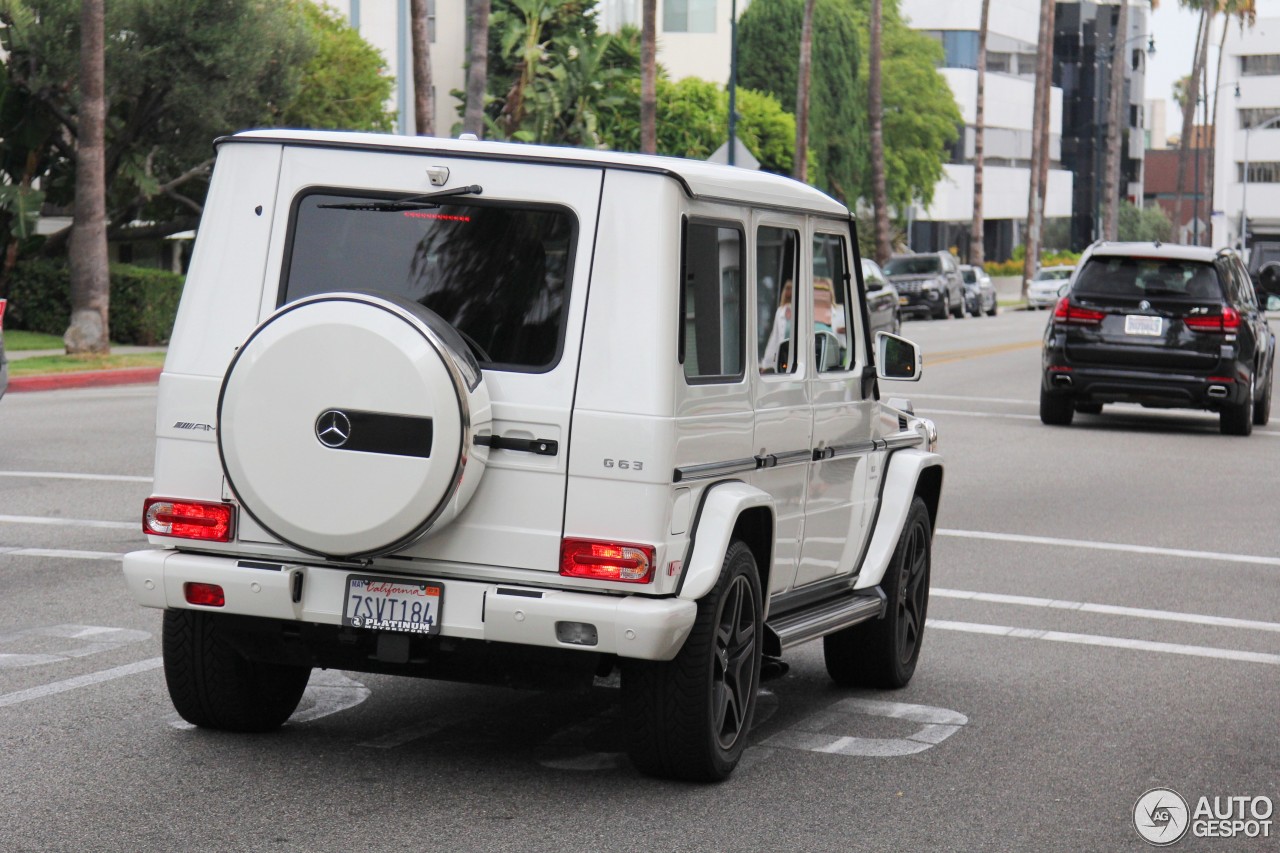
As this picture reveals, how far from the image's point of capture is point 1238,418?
2108cm

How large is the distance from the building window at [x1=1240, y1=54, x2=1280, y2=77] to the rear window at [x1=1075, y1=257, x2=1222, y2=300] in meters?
120

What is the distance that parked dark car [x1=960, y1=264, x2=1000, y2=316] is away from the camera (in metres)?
58.8

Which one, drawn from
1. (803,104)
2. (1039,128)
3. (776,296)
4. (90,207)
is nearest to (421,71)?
(90,207)

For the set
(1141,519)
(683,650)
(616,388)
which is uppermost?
(616,388)

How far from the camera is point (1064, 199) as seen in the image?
119 meters

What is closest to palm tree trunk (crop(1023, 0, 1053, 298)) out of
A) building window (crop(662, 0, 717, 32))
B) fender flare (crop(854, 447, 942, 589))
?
building window (crop(662, 0, 717, 32))

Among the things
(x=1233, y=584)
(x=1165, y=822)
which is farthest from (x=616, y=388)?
(x=1233, y=584)

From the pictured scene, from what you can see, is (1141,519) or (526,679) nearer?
(526,679)

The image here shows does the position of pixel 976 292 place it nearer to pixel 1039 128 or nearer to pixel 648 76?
pixel 648 76

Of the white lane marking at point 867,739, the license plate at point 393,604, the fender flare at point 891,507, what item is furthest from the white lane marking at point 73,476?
the license plate at point 393,604

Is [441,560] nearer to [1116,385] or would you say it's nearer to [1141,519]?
[1141,519]

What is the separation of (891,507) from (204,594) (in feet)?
9.82

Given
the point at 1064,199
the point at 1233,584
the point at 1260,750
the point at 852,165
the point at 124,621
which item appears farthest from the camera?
the point at 1064,199

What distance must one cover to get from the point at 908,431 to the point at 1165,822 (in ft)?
8.45
